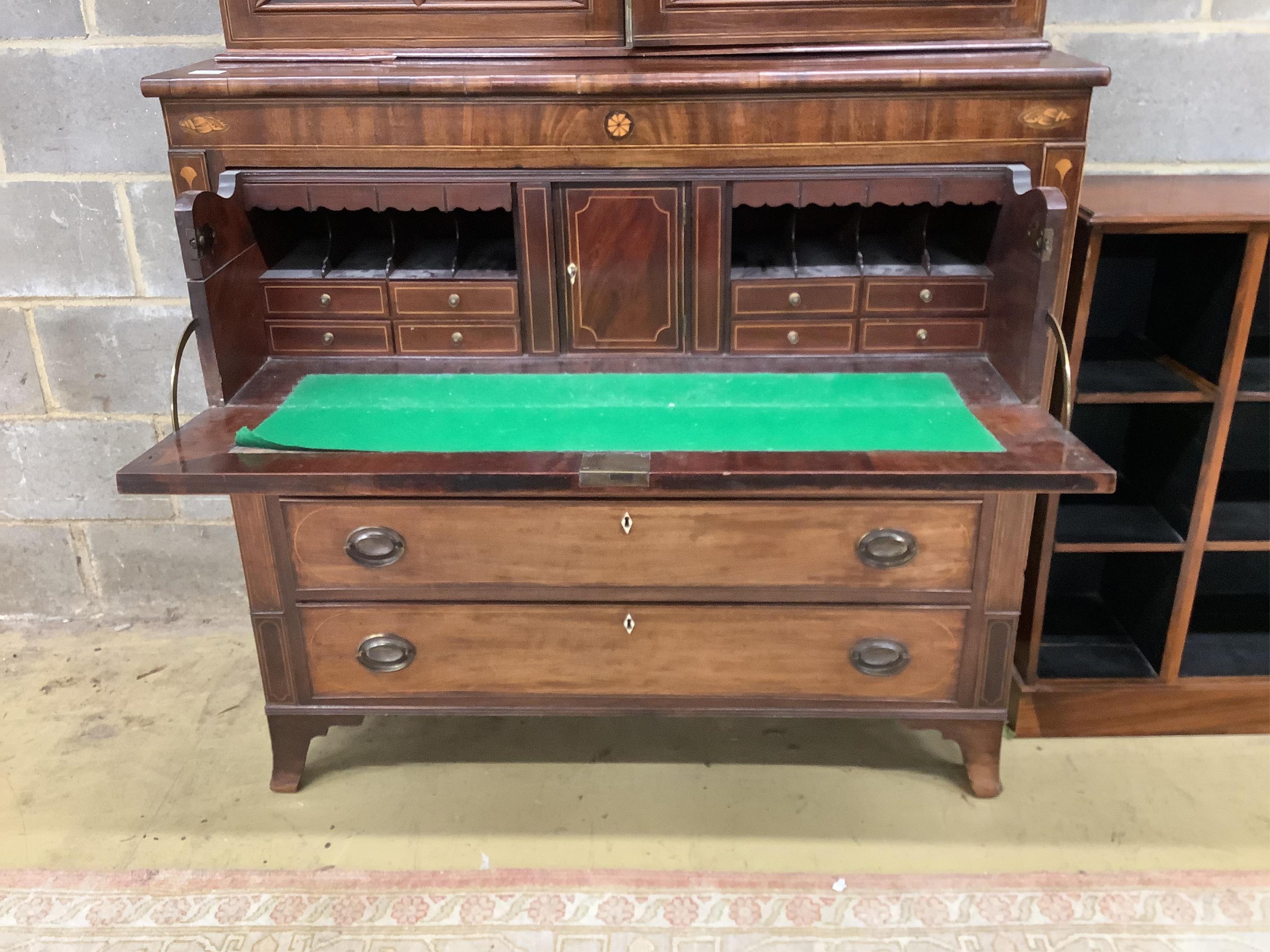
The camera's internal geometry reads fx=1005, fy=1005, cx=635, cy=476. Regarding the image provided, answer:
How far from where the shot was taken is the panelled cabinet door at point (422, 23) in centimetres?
161

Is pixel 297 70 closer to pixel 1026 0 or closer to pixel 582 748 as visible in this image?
pixel 1026 0

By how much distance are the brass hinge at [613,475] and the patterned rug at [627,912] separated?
2.60 feet

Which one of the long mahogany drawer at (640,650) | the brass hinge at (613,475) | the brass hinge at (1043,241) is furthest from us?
the long mahogany drawer at (640,650)

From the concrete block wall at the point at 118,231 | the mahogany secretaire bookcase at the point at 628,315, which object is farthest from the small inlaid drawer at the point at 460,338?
the concrete block wall at the point at 118,231

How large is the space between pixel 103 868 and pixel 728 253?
1557mm

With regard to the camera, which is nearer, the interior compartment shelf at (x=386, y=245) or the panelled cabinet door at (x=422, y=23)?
the panelled cabinet door at (x=422, y=23)

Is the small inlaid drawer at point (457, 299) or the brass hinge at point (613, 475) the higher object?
the small inlaid drawer at point (457, 299)

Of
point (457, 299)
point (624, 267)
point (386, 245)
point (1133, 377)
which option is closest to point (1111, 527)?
point (1133, 377)

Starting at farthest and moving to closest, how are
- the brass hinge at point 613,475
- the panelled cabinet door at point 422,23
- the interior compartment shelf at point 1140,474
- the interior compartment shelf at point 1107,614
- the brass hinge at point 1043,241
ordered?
the interior compartment shelf at point 1107,614
the interior compartment shelf at point 1140,474
the panelled cabinet door at point 422,23
the brass hinge at point 1043,241
the brass hinge at point 613,475

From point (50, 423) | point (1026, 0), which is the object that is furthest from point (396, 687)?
point (1026, 0)

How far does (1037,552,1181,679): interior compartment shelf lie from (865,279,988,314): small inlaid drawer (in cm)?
70

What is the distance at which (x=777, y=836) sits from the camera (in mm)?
1850

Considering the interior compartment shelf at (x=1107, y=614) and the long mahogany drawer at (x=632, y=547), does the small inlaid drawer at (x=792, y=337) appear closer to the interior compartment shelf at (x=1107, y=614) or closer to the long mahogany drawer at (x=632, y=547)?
the long mahogany drawer at (x=632, y=547)

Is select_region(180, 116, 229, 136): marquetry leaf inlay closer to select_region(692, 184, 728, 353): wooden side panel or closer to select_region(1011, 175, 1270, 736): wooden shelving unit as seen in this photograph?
select_region(692, 184, 728, 353): wooden side panel
